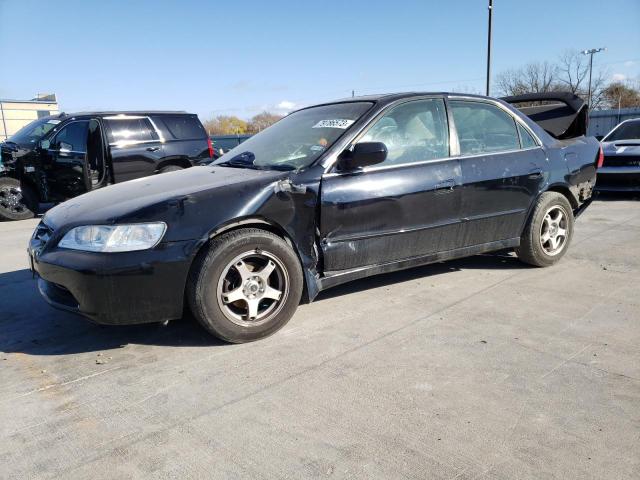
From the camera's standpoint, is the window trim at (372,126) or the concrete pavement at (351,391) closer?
the concrete pavement at (351,391)

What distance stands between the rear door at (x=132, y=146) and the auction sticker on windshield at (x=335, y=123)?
5315mm

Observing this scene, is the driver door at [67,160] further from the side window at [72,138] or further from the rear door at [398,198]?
the rear door at [398,198]

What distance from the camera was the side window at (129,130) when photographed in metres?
8.41

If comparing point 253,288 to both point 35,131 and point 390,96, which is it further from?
point 35,131

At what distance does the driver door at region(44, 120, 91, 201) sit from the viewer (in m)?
8.42

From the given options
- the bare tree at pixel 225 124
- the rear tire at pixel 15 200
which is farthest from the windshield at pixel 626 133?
the bare tree at pixel 225 124

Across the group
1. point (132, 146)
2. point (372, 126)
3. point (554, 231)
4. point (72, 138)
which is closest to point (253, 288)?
point (372, 126)

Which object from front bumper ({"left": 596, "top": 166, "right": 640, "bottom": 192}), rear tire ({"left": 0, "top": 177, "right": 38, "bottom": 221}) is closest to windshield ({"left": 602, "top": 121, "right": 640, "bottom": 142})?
front bumper ({"left": 596, "top": 166, "right": 640, "bottom": 192})

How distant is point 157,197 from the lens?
318 centimetres

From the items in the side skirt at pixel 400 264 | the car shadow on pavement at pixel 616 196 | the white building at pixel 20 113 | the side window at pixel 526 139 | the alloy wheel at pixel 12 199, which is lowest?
the car shadow on pavement at pixel 616 196

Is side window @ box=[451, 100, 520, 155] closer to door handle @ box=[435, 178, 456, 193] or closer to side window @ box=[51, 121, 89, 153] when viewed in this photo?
door handle @ box=[435, 178, 456, 193]

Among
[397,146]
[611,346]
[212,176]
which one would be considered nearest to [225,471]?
[212,176]

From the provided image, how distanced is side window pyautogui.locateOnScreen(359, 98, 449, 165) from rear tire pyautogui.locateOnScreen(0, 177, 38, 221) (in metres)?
8.08

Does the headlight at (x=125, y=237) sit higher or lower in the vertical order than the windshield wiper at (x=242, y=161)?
lower
